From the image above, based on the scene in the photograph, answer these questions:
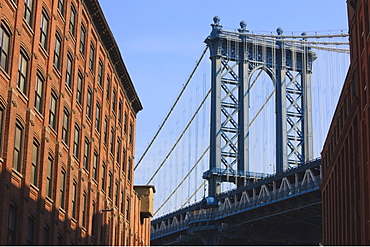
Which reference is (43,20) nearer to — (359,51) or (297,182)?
(359,51)

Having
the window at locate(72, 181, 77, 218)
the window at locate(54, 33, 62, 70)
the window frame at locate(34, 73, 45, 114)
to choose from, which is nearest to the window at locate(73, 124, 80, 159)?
the window at locate(72, 181, 77, 218)

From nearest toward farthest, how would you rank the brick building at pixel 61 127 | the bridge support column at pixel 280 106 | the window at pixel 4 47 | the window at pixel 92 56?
the window at pixel 4 47
the brick building at pixel 61 127
the window at pixel 92 56
the bridge support column at pixel 280 106

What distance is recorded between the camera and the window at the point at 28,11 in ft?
121

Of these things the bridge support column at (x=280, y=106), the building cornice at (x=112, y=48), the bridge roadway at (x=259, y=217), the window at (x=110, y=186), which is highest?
the bridge support column at (x=280, y=106)

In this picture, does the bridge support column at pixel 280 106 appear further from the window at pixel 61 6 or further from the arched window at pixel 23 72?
the arched window at pixel 23 72

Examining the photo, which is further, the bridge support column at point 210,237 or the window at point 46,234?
the bridge support column at point 210,237

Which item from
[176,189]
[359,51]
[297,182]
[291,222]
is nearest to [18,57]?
[359,51]

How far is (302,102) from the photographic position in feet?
384

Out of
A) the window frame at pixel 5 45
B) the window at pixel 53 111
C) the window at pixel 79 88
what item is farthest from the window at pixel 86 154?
the window frame at pixel 5 45

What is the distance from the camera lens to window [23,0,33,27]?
3689cm

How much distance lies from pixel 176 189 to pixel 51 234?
92.1 m

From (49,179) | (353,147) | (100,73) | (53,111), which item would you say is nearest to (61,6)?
(53,111)

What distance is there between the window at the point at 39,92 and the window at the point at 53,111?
216 cm

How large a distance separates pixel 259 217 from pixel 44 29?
67.5 m
